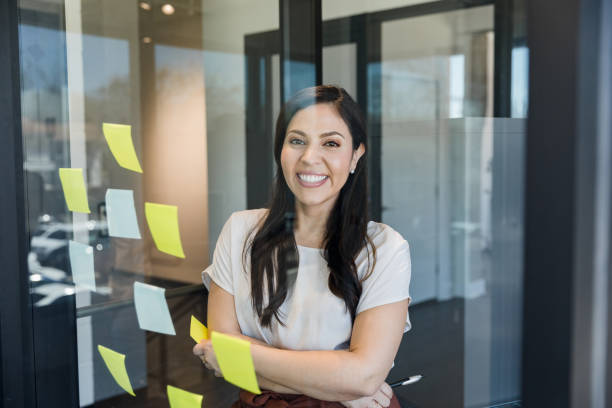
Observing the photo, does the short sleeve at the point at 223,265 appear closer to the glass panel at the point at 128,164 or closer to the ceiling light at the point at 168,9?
the glass panel at the point at 128,164

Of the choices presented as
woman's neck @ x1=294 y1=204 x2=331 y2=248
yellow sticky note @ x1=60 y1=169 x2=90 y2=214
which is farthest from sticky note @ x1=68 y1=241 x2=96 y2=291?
woman's neck @ x1=294 y1=204 x2=331 y2=248

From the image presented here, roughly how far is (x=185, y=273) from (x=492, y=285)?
72 centimetres

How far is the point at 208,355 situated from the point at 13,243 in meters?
0.95

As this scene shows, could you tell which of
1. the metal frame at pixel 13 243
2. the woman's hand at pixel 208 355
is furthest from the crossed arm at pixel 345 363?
the metal frame at pixel 13 243

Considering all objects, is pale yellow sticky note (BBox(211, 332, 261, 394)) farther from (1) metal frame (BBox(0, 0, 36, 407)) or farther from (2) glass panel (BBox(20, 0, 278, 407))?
(1) metal frame (BBox(0, 0, 36, 407))

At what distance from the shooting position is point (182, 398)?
130cm

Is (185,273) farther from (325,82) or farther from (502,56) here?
(502,56)

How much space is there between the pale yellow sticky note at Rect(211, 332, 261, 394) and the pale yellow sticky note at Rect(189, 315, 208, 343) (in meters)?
0.06

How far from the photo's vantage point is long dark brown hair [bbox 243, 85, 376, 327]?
1.02m

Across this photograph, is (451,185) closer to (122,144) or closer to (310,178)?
(310,178)

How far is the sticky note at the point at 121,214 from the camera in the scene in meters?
1.41

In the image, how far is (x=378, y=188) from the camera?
102cm

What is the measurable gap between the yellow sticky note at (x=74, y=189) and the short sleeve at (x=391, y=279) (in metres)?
0.96

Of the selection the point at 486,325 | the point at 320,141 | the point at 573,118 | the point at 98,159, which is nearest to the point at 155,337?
the point at 98,159
